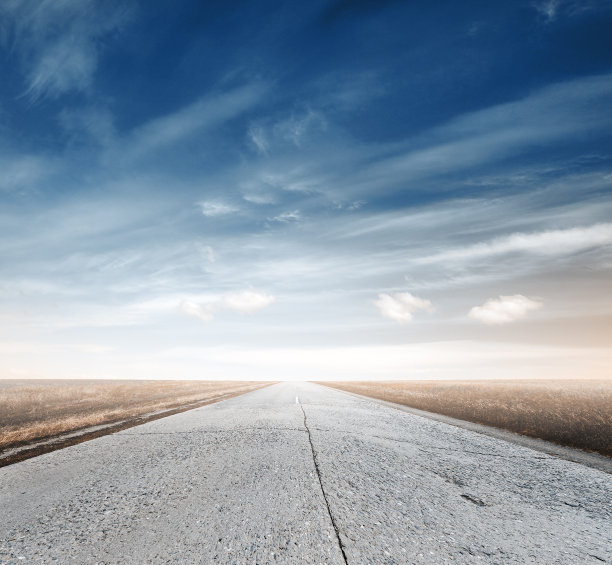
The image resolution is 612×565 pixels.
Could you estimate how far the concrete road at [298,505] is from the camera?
2832 mm

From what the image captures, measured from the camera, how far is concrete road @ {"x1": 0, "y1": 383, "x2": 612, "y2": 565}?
2.83 meters

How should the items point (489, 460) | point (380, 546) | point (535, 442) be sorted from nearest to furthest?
point (380, 546) < point (489, 460) < point (535, 442)

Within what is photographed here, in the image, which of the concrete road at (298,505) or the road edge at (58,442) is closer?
the concrete road at (298,505)

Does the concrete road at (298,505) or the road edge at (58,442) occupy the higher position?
the concrete road at (298,505)

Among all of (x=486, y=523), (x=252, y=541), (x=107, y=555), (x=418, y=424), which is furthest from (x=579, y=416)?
(x=107, y=555)

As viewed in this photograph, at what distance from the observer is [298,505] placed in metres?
3.73

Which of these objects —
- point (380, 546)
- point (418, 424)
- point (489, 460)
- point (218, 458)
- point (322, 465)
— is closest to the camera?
point (380, 546)

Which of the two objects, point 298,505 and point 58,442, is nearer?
point 298,505

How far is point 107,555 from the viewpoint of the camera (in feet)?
8.94

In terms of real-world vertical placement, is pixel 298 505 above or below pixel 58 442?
above

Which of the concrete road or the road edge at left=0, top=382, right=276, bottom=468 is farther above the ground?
the concrete road

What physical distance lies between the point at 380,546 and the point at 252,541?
1169mm

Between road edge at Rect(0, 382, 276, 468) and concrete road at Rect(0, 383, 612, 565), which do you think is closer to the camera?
concrete road at Rect(0, 383, 612, 565)

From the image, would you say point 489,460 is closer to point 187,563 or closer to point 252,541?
point 252,541
